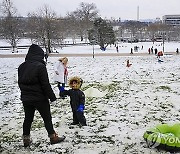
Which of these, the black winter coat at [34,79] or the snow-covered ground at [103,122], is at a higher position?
the black winter coat at [34,79]

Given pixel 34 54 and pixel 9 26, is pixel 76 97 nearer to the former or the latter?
pixel 34 54

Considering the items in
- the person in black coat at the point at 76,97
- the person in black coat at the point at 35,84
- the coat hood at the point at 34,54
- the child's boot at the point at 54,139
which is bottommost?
the child's boot at the point at 54,139

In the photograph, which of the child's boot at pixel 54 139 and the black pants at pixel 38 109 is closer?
the black pants at pixel 38 109

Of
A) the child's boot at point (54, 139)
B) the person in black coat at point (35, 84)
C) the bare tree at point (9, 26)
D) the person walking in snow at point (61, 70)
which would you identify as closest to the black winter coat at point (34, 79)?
the person in black coat at point (35, 84)

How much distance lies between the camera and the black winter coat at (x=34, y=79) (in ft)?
14.8

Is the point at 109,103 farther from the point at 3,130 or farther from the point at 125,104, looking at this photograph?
the point at 3,130

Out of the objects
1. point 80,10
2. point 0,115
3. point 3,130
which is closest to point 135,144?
point 3,130

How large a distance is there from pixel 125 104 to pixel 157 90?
3.07 metres

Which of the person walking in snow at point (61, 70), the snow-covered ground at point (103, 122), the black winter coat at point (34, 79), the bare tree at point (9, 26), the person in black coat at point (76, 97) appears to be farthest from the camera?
the bare tree at point (9, 26)

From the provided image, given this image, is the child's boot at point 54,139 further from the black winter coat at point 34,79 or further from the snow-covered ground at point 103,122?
the black winter coat at point 34,79

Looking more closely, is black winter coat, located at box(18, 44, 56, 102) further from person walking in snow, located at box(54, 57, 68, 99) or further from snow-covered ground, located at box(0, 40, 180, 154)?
person walking in snow, located at box(54, 57, 68, 99)

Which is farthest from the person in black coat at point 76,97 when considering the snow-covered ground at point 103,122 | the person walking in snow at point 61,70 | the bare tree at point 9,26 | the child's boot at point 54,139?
the bare tree at point 9,26

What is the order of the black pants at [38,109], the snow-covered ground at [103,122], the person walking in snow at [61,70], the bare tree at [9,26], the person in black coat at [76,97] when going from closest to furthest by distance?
1. the black pants at [38,109]
2. the snow-covered ground at [103,122]
3. the person in black coat at [76,97]
4. the person walking in snow at [61,70]
5. the bare tree at [9,26]

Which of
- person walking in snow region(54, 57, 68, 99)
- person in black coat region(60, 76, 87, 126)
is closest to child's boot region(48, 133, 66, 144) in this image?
person in black coat region(60, 76, 87, 126)
